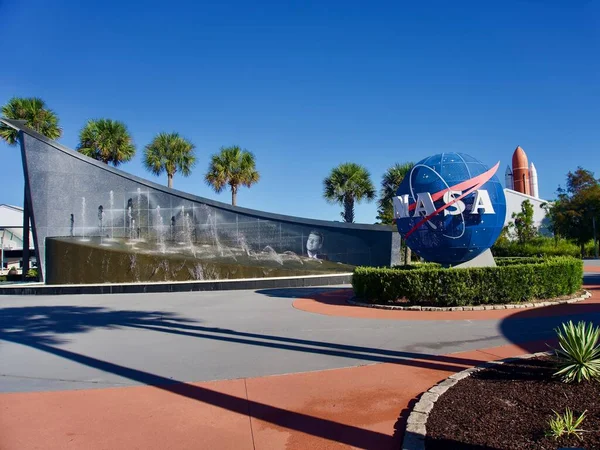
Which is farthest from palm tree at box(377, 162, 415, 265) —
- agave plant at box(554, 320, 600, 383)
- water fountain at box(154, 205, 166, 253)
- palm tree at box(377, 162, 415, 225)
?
agave plant at box(554, 320, 600, 383)

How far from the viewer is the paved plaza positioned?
4.38m

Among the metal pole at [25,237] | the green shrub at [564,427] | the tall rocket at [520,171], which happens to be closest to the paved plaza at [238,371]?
the green shrub at [564,427]

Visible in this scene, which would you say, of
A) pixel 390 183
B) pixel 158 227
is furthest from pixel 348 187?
pixel 158 227

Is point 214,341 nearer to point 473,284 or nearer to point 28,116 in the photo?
point 473,284

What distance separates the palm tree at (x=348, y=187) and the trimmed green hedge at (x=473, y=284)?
23.5 meters

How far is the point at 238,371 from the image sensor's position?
21.3 ft

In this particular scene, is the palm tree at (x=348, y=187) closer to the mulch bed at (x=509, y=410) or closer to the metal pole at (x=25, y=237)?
the metal pole at (x=25, y=237)

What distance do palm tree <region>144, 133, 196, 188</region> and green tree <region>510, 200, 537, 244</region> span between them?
33.5 meters

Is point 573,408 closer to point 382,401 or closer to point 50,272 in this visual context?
point 382,401

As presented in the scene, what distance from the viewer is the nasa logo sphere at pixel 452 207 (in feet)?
45.5

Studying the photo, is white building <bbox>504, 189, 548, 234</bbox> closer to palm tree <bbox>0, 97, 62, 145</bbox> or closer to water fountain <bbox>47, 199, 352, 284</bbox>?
water fountain <bbox>47, 199, 352, 284</bbox>

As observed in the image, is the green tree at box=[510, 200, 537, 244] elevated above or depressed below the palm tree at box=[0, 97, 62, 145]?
below

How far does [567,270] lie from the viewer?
13680mm

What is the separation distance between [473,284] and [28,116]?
3094 centimetres
